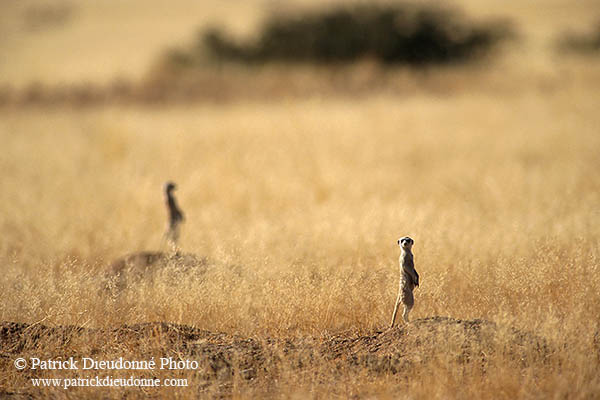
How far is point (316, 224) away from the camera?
8.45 m

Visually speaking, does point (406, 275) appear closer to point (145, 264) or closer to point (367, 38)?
point (145, 264)

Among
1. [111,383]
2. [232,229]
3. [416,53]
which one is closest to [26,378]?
[111,383]

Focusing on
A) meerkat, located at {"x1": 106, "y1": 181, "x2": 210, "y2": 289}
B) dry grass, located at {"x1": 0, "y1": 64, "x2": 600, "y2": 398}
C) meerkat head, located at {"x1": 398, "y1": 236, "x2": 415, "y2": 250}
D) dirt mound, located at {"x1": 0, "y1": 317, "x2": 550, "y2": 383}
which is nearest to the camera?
dirt mound, located at {"x1": 0, "y1": 317, "x2": 550, "y2": 383}

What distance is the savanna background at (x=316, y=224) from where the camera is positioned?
4.37 meters

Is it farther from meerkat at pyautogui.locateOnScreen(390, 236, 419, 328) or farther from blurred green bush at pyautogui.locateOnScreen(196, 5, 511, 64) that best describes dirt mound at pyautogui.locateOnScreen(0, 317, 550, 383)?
blurred green bush at pyautogui.locateOnScreen(196, 5, 511, 64)

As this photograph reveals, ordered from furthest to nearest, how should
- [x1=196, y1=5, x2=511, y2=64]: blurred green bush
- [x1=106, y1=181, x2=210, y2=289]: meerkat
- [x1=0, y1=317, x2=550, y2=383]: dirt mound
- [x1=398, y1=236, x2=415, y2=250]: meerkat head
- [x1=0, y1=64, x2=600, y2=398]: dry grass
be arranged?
[x1=196, y1=5, x2=511, y2=64]: blurred green bush < [x1=106, y1=181, x2=210, y2=289]: meerkat < [x1=0, y1=64, x2=600, y2=398]: dry grass < [x1=398, y1=236, x2=415, y2=250]: meerkat head < [x1=0, y1=317, x2=550, y2=383]: dirt mound

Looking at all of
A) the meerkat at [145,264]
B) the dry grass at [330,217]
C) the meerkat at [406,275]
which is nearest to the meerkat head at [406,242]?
the meerkat at [406,275]

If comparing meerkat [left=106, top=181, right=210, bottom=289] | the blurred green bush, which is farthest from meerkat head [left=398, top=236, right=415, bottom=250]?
the blurred green bush

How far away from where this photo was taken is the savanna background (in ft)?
14.3

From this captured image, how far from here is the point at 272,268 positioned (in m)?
6.05

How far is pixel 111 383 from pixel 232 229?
4.41 metres

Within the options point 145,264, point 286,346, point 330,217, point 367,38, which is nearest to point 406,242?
point 286,346

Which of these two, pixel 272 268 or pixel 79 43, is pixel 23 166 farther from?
pixel 79 43

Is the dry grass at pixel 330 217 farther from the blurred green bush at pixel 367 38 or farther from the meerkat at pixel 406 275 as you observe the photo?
the blurred green bush at pixel 367 38
